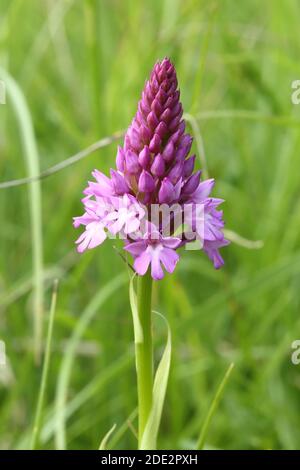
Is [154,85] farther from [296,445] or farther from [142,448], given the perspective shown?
[296,445]

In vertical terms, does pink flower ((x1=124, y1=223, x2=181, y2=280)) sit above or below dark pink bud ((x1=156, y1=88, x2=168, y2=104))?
below

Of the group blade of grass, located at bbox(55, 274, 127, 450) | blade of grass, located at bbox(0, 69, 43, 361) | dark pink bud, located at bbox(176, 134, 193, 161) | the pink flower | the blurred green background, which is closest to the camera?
the pink flower

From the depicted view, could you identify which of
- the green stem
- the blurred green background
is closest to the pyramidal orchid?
the green stem

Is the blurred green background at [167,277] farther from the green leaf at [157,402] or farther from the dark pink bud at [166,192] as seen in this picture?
the dark pink bud at [166,192]

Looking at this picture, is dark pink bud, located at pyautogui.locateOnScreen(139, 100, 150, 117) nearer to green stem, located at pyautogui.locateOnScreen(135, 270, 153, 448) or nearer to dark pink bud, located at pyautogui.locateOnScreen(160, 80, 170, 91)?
dark pink bud, located at pyautogui.locateOnScreen(160, 80, 170, 91)

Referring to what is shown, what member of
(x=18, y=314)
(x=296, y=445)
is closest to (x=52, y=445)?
(x=18, y=314)

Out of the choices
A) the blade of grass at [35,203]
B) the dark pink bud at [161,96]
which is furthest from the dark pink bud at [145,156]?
the blade of grass at [35,203]

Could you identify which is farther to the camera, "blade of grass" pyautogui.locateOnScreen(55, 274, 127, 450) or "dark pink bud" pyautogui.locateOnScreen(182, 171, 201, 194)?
"blade of grass" pyautogui.locateOnScreen(55, 274, 127, 450)

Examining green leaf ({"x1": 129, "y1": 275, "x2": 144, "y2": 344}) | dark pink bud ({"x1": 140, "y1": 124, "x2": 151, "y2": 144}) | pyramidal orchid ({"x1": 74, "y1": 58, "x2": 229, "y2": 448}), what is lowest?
green leaf ({"x1": 129, "y1": 275, "x2": 144, "y2": 344})
